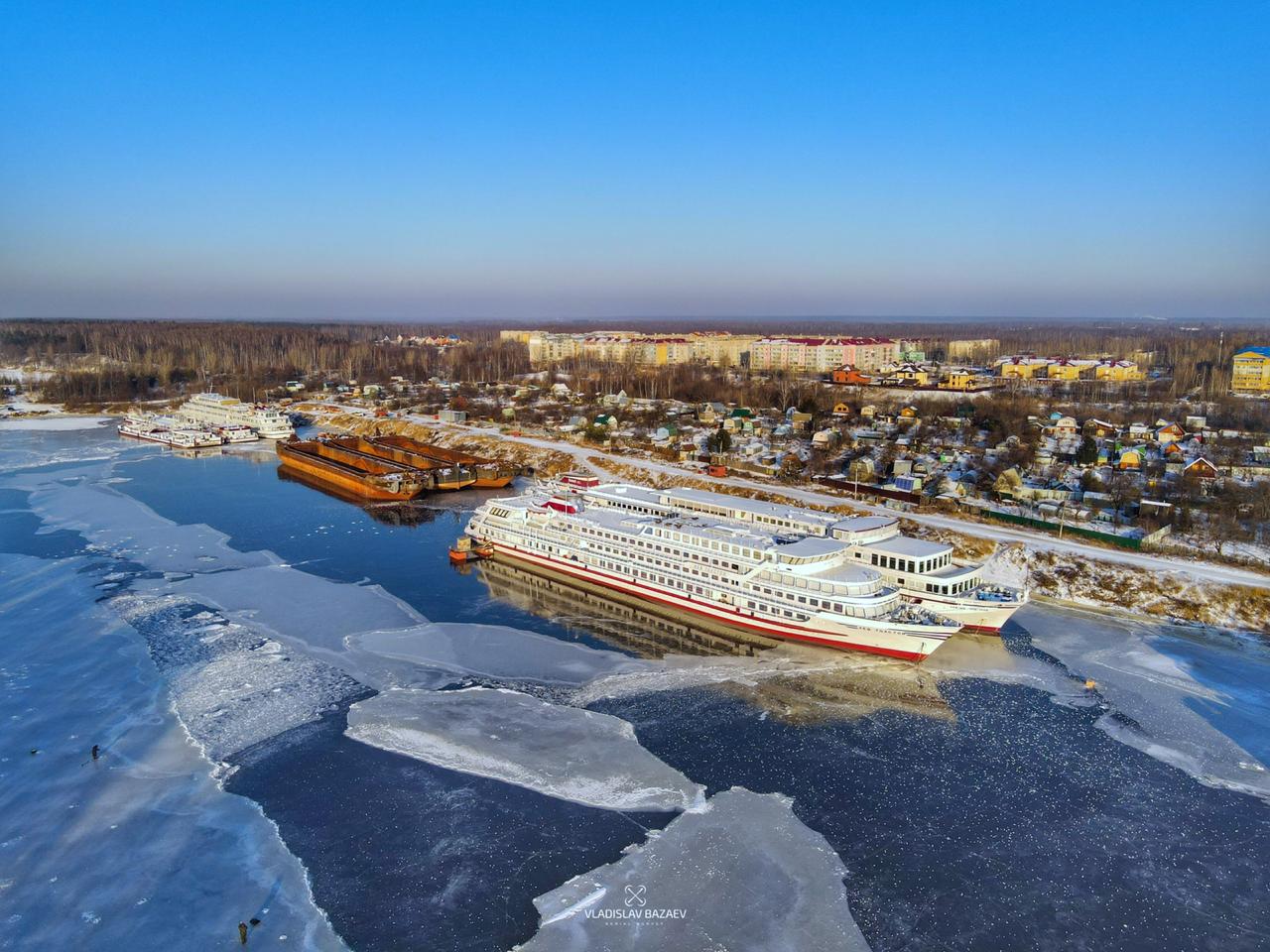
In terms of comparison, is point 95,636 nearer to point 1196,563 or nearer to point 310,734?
point 310,734

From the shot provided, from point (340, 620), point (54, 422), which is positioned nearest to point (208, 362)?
point (54, 422)

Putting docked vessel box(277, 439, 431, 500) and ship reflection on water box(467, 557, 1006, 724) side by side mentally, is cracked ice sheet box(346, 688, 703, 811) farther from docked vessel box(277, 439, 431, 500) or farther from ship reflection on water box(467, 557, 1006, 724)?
docked vessel box(277, 439, 431, 500)

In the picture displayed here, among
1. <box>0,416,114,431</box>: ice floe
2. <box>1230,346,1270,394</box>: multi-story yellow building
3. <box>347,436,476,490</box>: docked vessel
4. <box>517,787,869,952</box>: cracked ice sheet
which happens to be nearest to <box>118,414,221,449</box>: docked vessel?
<box>0,416,114,431</box>: ice floe

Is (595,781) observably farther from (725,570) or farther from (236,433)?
(236,433)

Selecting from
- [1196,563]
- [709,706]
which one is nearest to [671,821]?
[709,706]

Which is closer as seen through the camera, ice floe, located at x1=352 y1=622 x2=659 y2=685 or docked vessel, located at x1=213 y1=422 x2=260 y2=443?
ice floe, located at x1=352 y1=622 x2=659 y2=685

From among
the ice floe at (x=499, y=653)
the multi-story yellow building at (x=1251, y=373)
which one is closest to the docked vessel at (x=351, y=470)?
the ice floe at (x=499, y=653)

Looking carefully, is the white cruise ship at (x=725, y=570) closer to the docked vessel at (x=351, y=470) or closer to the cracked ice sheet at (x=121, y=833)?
the docked vessel at (x=351, y=470)
